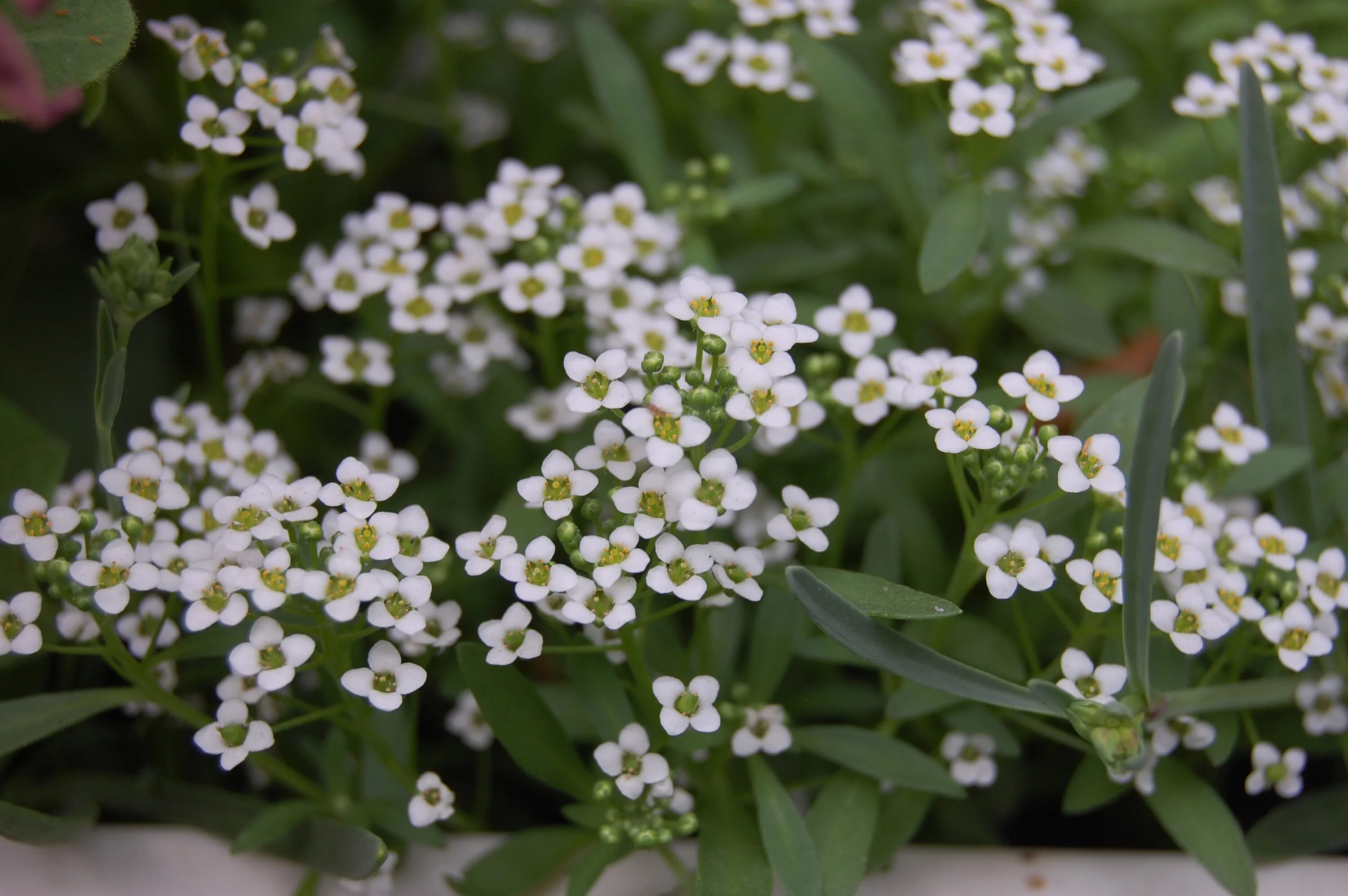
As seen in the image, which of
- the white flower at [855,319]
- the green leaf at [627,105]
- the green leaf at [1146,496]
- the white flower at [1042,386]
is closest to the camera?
the green leaf at [1146,496]

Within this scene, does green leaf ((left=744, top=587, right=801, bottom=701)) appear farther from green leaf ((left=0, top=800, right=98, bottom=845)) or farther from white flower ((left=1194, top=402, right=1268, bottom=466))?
green leaf ((left=0, top=800, right=98, bottom=845))

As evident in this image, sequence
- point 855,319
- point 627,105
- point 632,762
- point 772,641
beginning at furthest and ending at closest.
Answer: point 627,105
point 855,319
point 772,641
point 632,762

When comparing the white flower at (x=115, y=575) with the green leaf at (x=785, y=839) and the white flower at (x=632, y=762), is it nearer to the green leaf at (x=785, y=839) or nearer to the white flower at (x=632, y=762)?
the white flower at (x=632, y=762)

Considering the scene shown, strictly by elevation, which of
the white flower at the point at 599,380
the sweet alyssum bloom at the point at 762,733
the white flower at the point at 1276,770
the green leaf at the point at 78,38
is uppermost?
the green leaf at the point at 78,38

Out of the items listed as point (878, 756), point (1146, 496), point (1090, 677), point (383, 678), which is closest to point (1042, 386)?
point (1146, 496)

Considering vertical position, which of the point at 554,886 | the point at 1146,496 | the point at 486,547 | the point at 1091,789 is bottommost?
the point at 554,886

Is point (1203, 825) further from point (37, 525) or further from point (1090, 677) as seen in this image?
point (37, 525)

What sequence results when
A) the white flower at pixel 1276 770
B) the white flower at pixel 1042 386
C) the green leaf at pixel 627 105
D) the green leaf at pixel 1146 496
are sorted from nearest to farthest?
the green leaf at pixel 1146 496
the white flower at pixel 1042 386
the white flower at pixel 1276 770
the green leaf at pixel 627 105

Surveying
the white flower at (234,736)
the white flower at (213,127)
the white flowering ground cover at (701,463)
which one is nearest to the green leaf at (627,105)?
the white flowering ground cover at (701,463)
